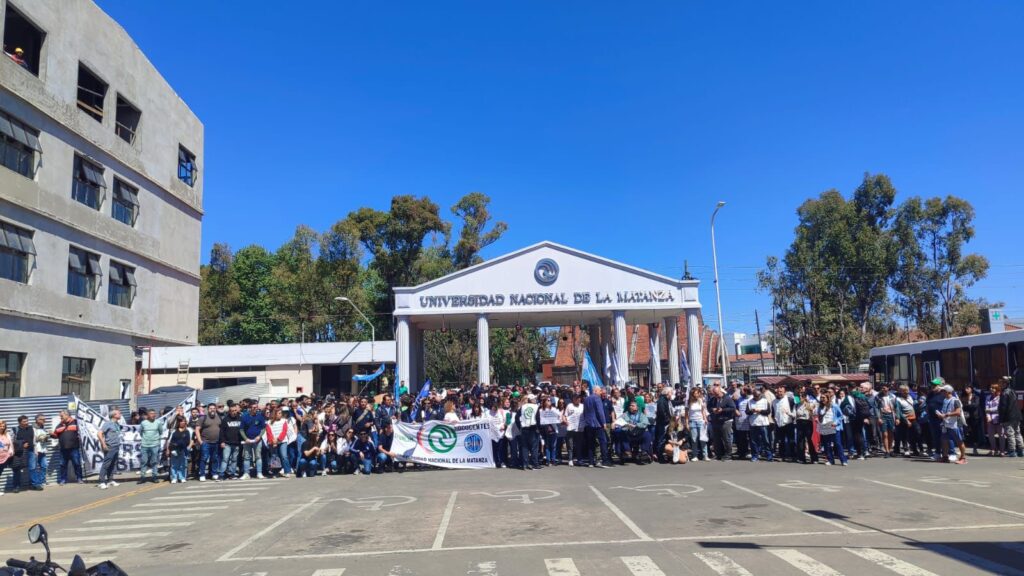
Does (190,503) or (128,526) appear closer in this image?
(128,526)

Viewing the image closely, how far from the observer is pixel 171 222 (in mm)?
34031

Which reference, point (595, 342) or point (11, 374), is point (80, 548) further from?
point (595, 342)

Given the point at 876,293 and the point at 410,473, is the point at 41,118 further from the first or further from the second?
the point at 876,293

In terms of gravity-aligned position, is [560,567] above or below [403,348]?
below

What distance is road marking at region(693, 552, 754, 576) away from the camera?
23.7 ft

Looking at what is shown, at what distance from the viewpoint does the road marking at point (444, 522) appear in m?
9.22

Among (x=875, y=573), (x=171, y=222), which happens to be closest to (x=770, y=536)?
(x=875, y=573)

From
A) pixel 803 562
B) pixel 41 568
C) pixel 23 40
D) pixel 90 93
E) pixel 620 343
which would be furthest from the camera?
pixel 620 343

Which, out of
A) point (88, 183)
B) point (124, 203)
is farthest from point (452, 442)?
point (124, 203)

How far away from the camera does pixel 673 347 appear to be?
131 feet

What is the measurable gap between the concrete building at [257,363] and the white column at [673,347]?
71.4 feet

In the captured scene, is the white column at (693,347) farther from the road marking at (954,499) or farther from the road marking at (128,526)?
the road marking at (128,526)

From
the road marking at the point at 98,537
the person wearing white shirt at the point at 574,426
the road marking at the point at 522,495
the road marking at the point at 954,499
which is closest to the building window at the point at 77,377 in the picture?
the road marking at the point at 98,537

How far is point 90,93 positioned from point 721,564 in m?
29.3
